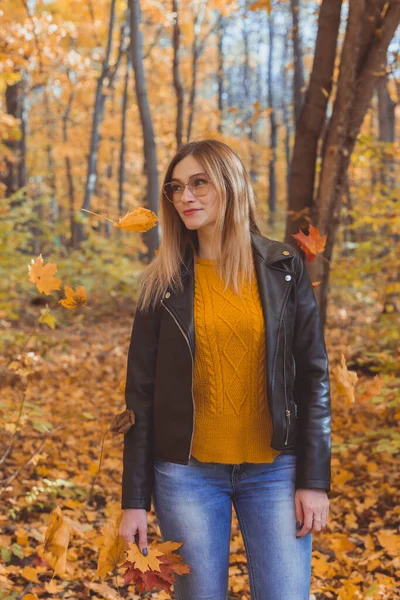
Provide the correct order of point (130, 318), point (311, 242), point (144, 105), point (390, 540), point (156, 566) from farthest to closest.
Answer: point (130, 318) → point (144, 105) → point (390, 540) → point (311, 242) → point (156, 566)

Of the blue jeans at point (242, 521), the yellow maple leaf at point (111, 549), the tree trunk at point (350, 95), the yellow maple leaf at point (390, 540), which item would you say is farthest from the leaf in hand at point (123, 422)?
the tree trunk at point (350, 95)

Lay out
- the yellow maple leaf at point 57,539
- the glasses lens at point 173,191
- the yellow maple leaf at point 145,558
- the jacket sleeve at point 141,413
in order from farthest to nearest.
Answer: the yellow maple leaf at point 57,539 → the glasses lens at point 173,191 → the jacket sleeve at point 141,413 → the yellow maple leaf at point 145,558

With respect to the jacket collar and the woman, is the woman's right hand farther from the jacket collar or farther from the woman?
the jacket collar

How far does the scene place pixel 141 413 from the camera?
6.68ft

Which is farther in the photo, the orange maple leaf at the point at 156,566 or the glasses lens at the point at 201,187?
the glasses lens at the point at 201,187

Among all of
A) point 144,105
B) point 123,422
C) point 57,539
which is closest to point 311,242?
point 123,422

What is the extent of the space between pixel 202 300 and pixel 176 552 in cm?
84

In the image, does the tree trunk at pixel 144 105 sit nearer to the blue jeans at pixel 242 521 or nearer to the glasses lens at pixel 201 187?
the glasses lens at pixel 201 187

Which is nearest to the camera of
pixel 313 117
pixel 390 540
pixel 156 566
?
pixel 156 566

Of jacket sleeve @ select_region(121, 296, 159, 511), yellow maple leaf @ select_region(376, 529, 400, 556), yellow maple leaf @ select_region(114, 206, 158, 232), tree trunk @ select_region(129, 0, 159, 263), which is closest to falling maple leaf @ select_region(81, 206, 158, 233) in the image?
yellow maple leaf @ select_region(114, 206, 158, 232)

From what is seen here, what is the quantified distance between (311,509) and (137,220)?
1203mm

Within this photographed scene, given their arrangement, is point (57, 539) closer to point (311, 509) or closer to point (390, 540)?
point (311, 509)

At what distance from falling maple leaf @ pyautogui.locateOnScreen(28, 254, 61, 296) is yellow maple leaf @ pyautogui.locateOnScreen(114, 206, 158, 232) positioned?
1.56 ft

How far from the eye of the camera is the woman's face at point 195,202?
2.06 metres
